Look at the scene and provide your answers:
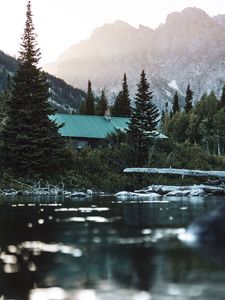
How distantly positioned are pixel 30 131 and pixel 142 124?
15814 millimetres

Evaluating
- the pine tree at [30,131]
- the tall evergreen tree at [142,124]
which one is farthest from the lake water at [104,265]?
the tall evergreen tree at [142,124]

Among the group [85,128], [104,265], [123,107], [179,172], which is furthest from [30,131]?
[123,107]

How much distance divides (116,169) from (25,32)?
1731 cm

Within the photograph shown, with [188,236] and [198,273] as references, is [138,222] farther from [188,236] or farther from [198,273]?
[198,273]

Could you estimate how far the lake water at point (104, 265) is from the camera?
8094 millimetres

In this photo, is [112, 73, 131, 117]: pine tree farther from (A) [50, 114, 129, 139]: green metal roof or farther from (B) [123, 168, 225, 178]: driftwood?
(B) [123, 168, 225, 178]: driftwood

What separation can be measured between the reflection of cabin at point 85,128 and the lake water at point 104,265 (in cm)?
5618

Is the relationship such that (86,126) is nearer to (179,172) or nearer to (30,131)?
(30,131)

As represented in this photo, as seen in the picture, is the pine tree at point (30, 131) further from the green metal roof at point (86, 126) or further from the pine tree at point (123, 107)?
the pine tree at point (123, 107)

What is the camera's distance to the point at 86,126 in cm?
7812

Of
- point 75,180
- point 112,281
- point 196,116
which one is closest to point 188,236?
point 112,281

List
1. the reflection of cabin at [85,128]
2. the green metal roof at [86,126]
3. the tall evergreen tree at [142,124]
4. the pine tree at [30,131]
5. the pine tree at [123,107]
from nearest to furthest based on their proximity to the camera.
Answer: the pine tree at [30,131] < the tall evergreen tree at [142,124] < the reflection of cabin at [85,128] < the green metal roof at [86,126] < the pine tree at [123,107]

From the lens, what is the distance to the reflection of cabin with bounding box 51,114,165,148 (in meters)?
74.7

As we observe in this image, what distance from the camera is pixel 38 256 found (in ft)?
36.9
